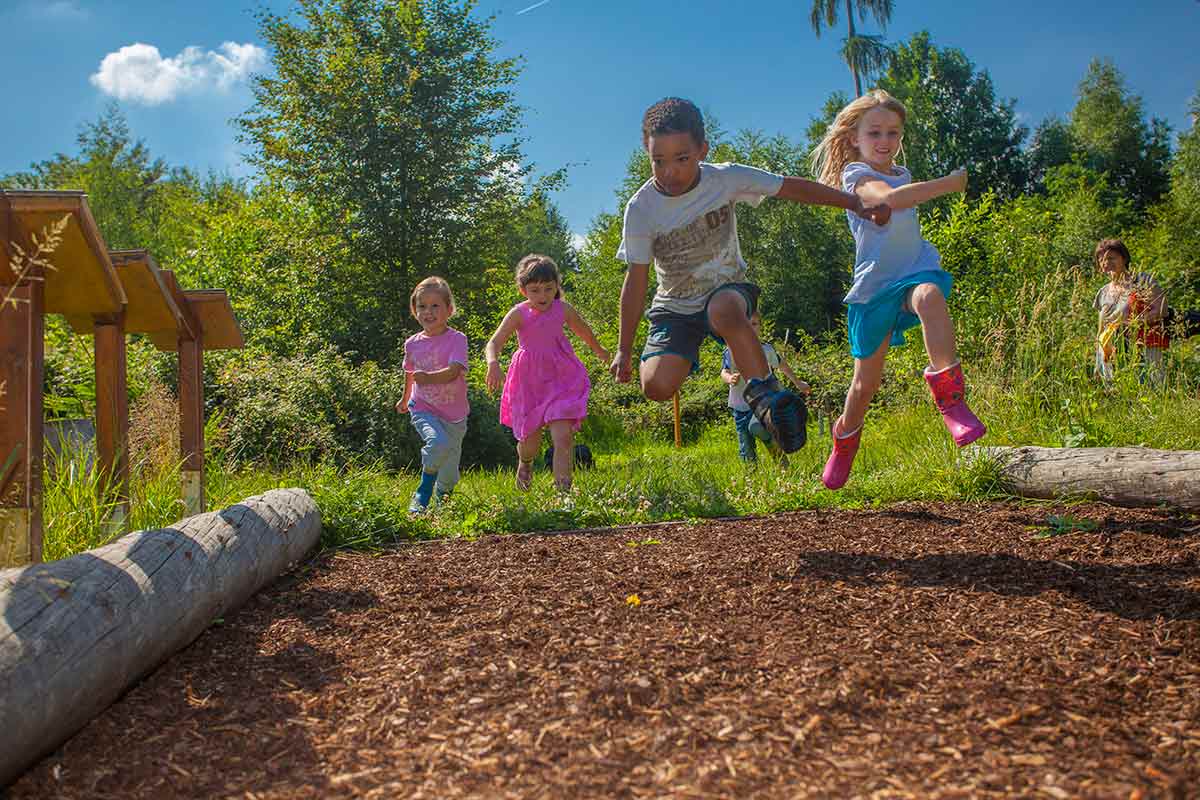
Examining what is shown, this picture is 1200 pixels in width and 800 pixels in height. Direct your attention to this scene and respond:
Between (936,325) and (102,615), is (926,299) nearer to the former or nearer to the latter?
(936,325)

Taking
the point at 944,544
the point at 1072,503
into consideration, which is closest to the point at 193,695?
the point at 944,544

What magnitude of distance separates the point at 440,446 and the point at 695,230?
2.48 m

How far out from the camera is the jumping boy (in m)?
4.39

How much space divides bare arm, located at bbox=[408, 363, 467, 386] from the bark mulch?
92.4 inches

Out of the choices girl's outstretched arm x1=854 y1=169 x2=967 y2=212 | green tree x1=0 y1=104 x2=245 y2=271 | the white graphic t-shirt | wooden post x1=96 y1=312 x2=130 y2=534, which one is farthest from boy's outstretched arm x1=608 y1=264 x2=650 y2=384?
green tree x1=0 y1=104 x2=245 y2=271

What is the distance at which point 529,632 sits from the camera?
10.2ft

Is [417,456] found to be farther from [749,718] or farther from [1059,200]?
[1059,200]

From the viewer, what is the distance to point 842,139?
4.91 metres

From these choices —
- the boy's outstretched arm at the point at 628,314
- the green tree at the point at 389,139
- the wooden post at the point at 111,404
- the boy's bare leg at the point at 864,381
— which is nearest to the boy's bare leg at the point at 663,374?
the boy's outstretched arm at the point at 628,314

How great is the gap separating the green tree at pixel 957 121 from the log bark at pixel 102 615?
35786 mm

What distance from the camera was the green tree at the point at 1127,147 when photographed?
119 ft

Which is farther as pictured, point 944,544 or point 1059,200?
point 1059,200

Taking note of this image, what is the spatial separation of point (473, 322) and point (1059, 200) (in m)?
23.3

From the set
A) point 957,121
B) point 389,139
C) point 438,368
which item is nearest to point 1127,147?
point 957,121
